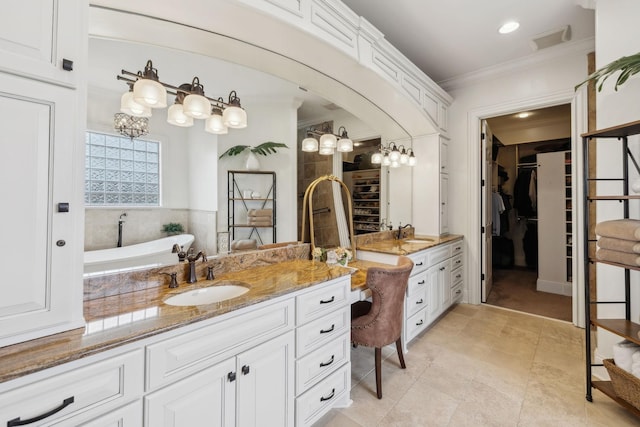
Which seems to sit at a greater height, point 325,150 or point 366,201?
point 325,150

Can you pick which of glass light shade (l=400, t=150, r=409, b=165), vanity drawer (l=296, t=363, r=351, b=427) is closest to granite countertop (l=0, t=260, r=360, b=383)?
vanity drawer (l=296, t=363, r=351, b=427)

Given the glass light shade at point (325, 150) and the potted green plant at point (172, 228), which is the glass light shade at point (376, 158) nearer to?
the glass light shade at point (325, 150)

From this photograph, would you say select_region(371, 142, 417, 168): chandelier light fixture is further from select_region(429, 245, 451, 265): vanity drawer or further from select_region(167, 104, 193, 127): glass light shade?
select_region(167, 104, 193, 127): glass light shade

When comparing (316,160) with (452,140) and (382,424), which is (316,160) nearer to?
(382,424)

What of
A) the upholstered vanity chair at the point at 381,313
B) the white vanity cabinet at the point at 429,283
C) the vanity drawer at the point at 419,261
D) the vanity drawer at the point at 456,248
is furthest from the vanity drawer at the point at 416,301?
the vanity drawer at the point at 456,248

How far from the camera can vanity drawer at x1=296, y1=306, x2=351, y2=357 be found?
1472 millimetres

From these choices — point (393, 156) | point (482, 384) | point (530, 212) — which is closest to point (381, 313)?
point (482, 384)

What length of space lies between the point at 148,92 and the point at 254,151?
0.72 meters

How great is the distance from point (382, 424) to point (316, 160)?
6.34 ft

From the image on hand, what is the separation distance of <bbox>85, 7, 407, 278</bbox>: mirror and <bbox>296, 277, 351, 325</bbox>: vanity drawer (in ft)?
2.14

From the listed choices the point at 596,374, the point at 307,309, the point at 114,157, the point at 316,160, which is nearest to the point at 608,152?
the point at 596,374

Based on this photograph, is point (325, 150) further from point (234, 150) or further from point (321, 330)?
point (321, 330)

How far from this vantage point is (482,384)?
2012 mm

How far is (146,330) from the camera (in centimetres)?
93
